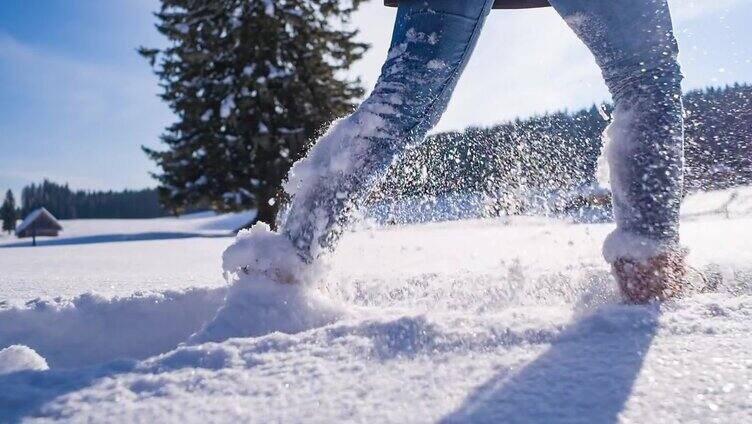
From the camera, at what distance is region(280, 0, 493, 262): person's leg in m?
0.96

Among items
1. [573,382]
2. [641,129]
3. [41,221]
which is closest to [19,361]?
[573,382]

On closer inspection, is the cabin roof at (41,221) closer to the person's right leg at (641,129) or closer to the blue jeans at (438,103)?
the blue jeans at (438,103)

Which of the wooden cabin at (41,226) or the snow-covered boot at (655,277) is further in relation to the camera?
the wooden cabin at (41,226)

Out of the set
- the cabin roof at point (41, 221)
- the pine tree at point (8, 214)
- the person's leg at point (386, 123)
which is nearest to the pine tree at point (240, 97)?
the person's leg at point (386, 123)

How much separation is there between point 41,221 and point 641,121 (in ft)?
118

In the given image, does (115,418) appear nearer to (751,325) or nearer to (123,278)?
(751,325)

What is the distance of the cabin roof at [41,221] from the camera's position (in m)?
28.8

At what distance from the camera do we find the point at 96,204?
187 feet

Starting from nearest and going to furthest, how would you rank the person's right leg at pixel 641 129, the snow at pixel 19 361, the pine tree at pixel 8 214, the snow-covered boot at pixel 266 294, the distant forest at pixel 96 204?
the snow at pixel 19 361, the snow-covered boot at pixel 266 294, the person's right leg at pixel 641 129, the pine tree at pixel 8 214, the distant forest at pixel 96 204

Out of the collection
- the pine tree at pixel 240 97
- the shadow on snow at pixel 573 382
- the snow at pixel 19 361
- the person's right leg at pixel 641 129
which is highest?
the pine tree at pixel 240 97

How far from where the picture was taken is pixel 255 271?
0.90 metres

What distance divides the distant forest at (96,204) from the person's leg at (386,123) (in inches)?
2240

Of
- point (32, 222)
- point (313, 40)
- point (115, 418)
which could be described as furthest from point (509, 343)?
point (32, 222)

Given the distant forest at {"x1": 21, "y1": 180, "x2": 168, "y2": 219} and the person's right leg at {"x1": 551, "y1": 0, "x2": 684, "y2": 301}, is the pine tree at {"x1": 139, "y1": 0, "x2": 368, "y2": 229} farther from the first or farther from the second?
the distant forest at {"x1": 21, "y1": 180, "x2": 168, "y2": 219}
